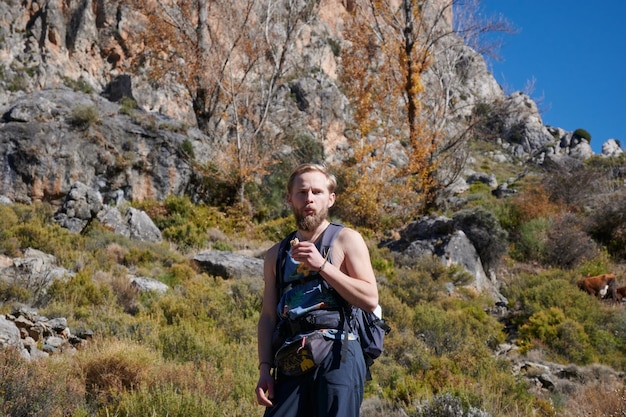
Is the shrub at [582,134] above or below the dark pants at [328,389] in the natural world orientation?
above

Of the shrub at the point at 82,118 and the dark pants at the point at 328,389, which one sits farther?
the shrub at the point at 82,118

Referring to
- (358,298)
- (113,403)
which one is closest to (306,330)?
(358,298)

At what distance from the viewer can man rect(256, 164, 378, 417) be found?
1.94 metres

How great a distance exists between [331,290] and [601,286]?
9130 millimetres

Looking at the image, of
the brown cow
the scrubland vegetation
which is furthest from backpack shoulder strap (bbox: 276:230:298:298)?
the brown cow

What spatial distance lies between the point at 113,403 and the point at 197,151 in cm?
1291

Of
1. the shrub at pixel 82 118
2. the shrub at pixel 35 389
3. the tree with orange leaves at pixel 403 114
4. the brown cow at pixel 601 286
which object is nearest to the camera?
the shrub at pixel 35 389

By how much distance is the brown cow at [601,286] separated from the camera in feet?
30.5

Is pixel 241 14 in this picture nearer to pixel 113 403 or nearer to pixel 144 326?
pixel 144 326

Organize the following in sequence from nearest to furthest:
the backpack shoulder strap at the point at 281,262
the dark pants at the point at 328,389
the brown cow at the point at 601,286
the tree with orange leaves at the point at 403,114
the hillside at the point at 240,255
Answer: the dark pants at the point at 328,389
the backpack shoulder strap at the point at 281,262
the hillside at the point at 240,255
the brown cow at the point at 601,286
the tree with orange leaves at the point at 403,114

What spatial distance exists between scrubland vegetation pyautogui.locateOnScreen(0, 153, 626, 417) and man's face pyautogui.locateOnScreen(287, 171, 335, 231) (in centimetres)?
204

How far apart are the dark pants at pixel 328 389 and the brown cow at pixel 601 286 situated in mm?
8914

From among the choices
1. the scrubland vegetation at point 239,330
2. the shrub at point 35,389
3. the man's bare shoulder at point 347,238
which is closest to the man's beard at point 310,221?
the man's bare shoulder at point 347,238

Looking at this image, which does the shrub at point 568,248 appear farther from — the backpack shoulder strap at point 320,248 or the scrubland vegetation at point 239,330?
the backpack shoulder strap at point 320,248
